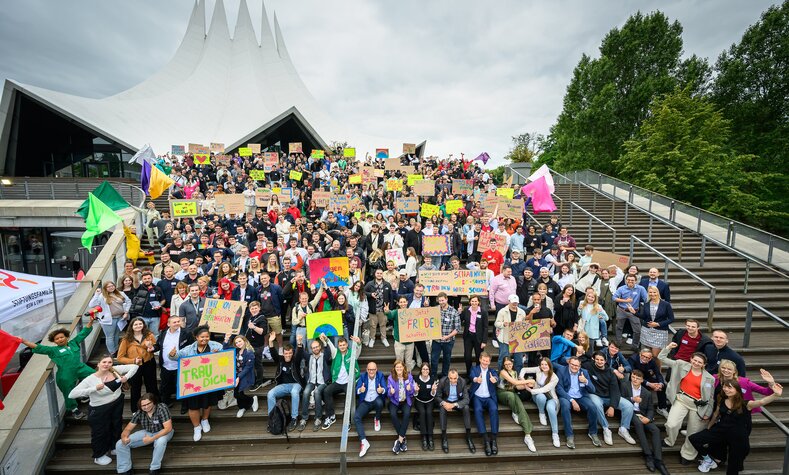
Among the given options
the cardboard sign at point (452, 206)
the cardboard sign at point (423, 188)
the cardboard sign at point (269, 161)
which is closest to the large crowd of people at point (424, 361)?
the cardboard sign at point (452, 206)

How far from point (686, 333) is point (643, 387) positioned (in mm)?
1275

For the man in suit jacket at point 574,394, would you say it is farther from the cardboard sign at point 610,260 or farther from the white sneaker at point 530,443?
the cardboard sign at point 610,260

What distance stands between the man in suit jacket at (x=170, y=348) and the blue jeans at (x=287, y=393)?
1767 millimetres

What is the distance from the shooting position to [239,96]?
39844 millimetres

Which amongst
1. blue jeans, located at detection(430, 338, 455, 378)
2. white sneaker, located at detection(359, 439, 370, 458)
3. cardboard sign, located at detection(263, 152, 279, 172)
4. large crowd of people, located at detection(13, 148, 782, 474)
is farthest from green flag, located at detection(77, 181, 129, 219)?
cardboard sign, located at detection(263, 152, 279, 172)

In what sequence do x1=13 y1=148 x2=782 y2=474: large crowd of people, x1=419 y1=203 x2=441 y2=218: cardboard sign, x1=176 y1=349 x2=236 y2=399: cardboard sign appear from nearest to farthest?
x1=13 y1=148 x2=782 y2=474: large crowd of people < x1=176 y1=349 x2=236 y2=399: cardboard sign < x1=419 y1=203 x2=441 y2=218: cardboard sign

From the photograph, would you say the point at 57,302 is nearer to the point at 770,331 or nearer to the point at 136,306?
the point at 136,306

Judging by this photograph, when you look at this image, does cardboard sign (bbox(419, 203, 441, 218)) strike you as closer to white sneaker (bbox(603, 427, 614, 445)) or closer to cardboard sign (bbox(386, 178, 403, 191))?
cardboard sign (bbox(386, 178, 403, 191))

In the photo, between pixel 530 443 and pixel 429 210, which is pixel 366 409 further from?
pixel 429 210

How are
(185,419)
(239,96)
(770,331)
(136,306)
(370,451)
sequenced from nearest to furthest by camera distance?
(370,451) < (185,419) < (136,306) < (770,331) < (239,96)

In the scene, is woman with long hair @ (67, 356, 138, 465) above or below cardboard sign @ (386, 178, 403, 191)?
below

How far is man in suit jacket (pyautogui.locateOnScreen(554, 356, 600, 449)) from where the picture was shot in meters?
6.23

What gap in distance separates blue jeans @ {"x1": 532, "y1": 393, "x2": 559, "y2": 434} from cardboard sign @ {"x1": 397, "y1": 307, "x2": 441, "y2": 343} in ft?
Result: 6.83

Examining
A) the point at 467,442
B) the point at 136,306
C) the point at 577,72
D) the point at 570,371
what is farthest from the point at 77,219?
the point at 577,72
